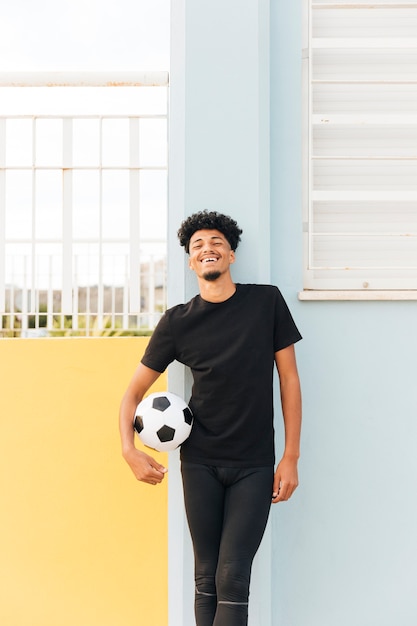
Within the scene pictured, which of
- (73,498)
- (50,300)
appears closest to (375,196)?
(50,300)

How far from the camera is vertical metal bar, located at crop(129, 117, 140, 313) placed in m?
4.05

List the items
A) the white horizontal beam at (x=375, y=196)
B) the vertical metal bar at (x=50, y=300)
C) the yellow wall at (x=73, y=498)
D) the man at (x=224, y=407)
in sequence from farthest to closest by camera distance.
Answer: the vertical metal bar at (x=50, y=300) < the yellow wall at (x=73, y=498) < the white horizontal beam at (x=375, y=196) < the man at (x=224, y=407)

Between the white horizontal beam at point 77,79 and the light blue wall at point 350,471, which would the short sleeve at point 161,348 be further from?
the white horizontal beam at point 77,79

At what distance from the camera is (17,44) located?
11.6m

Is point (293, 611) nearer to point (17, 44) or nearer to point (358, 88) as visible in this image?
point (358, 88)

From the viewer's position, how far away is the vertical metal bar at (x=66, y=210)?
13.3ft

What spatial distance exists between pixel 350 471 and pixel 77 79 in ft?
8.84

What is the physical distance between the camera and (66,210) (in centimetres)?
408

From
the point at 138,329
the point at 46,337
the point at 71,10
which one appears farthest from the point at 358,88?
the point at 71,10

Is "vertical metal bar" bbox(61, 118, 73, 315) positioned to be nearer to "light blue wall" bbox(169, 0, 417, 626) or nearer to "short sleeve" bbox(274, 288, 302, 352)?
"light blue wall" bbox(169, 0, 417, 626)

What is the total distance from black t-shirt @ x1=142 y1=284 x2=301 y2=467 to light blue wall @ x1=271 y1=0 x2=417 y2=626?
0.44 meters

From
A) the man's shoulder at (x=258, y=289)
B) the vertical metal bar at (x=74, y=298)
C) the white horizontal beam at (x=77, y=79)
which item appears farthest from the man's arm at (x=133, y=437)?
the white horizontal beam at (x=77, y=79)

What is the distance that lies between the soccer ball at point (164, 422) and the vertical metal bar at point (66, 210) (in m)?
1.32

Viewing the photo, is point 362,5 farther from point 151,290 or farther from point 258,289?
point 151,290
